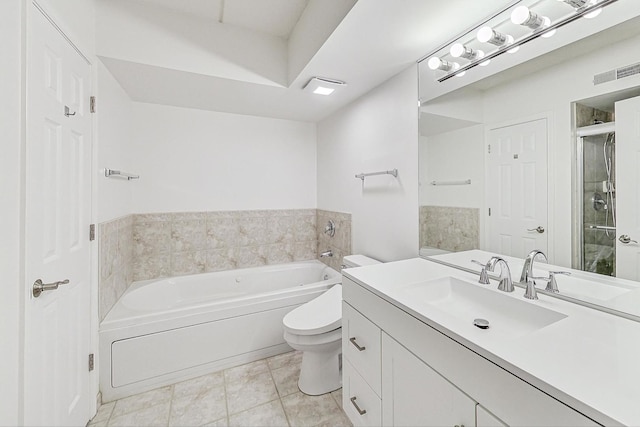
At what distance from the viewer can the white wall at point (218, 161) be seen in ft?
8.51

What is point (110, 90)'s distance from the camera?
1.94 meters

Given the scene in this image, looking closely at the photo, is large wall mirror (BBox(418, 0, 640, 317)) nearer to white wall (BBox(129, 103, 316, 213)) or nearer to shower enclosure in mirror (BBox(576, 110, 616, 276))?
shower enclosure in mirror (BBox(576, 110, 616, 276))

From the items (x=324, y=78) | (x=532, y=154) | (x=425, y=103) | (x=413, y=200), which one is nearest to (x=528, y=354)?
(x=532, y=154)

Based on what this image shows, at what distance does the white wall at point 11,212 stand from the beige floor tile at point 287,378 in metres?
1.28

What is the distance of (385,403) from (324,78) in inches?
77.6

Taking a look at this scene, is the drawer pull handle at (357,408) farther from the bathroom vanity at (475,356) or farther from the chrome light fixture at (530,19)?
the chrome light fixture at (530,19)

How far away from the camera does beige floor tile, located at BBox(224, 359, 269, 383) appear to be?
1969mm

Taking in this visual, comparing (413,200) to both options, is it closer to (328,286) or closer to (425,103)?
(425,103)

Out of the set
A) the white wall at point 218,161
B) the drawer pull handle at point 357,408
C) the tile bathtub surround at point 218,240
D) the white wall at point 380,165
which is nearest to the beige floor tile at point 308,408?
the drawer pull handle at point 357,408

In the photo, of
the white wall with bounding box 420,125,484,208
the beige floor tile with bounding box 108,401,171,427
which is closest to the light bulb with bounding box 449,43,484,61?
the white wall with bounding box 420,125,484,208

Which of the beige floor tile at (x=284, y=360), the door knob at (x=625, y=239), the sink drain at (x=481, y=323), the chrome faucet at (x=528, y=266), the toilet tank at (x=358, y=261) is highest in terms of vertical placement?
the door knob at (x=625, y=239)

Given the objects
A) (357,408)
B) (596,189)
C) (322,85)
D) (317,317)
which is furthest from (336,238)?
(596,189)

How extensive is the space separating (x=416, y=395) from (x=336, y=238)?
196 centimetres

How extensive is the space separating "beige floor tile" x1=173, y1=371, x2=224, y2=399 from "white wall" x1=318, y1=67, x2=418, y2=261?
1.46 m
